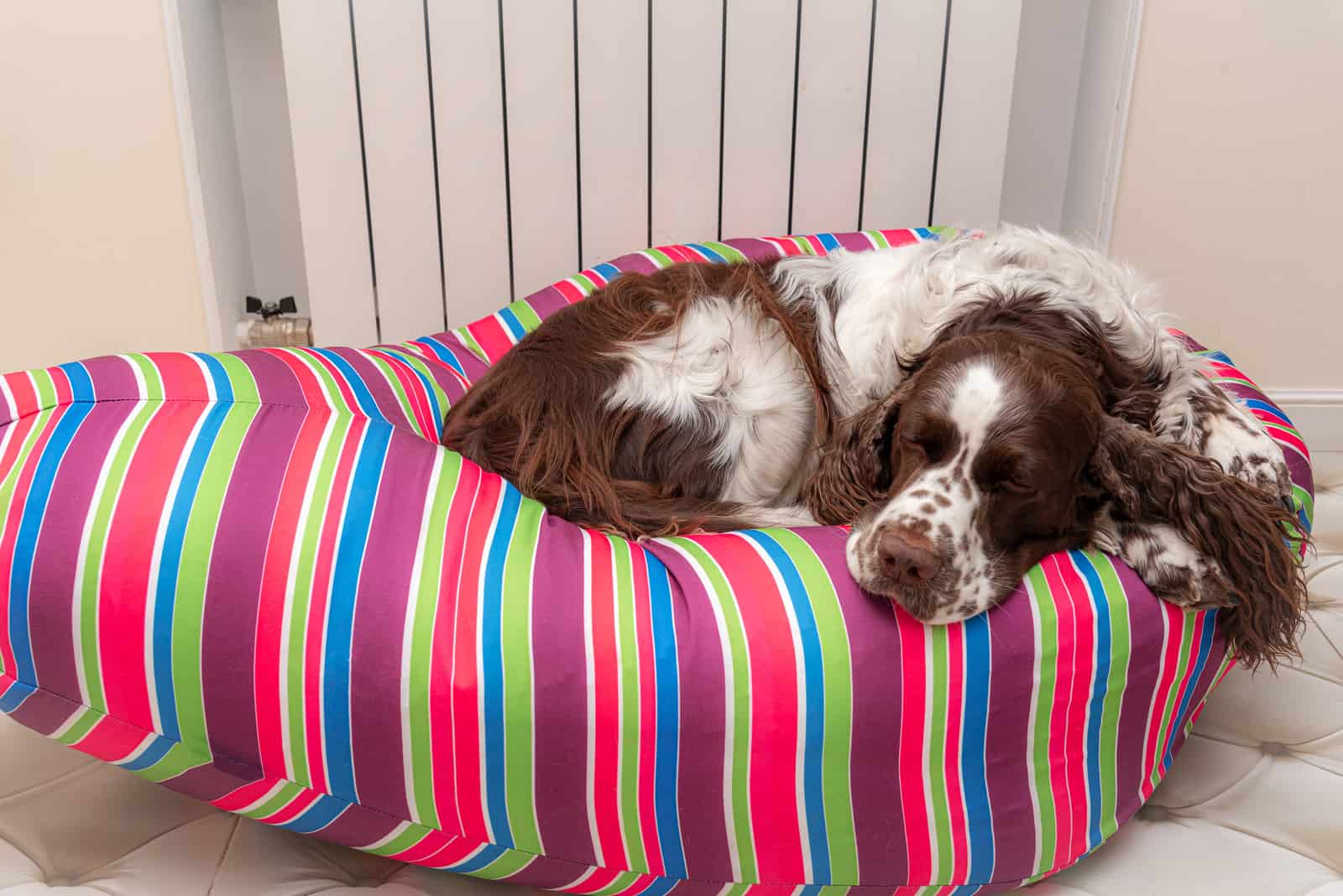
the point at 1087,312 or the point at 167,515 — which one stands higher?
the point at 1087,312

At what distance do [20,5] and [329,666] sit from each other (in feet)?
6.83

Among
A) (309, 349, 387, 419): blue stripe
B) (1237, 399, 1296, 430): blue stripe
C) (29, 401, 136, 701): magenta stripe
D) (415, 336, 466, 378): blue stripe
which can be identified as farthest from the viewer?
(415, 336, 466, 378): blue stripe

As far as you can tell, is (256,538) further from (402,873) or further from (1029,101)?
(1029,101)

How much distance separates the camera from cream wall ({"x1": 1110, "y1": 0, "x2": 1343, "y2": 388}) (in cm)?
246

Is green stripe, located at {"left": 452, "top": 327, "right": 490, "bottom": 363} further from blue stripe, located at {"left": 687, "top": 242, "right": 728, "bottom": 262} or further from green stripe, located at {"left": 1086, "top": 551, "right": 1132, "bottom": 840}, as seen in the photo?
green stripe, located at {"left": 1086, "top": 551, "right": 1132, "bottom": 840}

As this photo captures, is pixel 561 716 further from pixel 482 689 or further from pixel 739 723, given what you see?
pixel 739 723

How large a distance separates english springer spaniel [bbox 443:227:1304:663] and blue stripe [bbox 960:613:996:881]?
4cm

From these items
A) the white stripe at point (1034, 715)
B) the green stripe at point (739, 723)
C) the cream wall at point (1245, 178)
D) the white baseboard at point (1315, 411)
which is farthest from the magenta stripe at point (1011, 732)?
the white baseboard at point (1315, 411)

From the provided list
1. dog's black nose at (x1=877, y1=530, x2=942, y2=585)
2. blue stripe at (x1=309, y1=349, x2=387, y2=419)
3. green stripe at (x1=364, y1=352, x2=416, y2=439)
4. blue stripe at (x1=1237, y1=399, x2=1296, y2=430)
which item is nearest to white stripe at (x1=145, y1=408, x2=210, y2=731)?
blue stripe at (x1=309, y1=349, x2=387, y2=419)

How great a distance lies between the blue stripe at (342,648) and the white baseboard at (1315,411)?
2.59 m

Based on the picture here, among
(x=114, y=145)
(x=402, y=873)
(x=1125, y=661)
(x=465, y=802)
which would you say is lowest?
(x=402, y=873)

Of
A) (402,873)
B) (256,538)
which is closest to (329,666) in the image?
(256,538)

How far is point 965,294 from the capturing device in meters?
1.70

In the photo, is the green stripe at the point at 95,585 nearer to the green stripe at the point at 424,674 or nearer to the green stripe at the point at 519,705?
the green stripe at the point at 424,674
